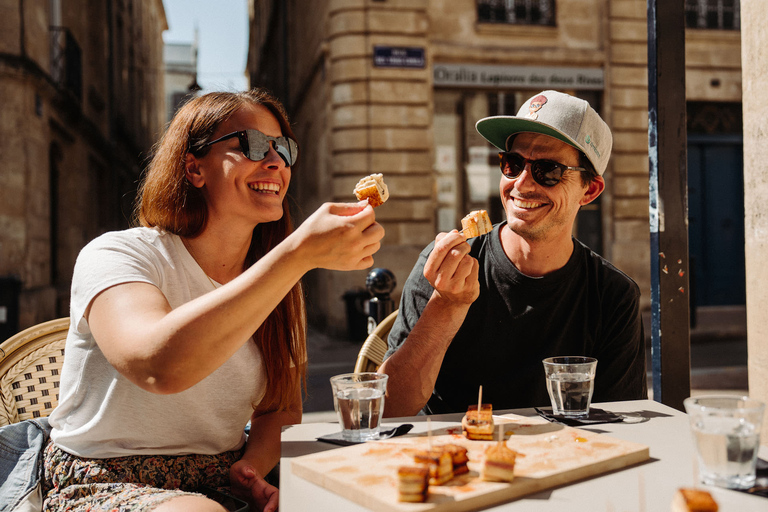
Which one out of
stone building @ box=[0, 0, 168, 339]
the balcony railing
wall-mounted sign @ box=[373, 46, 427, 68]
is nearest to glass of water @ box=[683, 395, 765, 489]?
stone building @ box=[0, 0, 168, 339]

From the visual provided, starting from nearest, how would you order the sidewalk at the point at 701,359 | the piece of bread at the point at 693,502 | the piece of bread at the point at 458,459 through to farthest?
the piece of bread at the point at 693,502
the piece of bread at the point at 458,459
the sidewalk at the point at 701,359

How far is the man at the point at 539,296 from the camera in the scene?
2537 mm

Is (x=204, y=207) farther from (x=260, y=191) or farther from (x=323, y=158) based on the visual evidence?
(x=323, y=158)

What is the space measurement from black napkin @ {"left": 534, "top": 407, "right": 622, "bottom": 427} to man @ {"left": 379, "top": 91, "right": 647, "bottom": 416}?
495 mm

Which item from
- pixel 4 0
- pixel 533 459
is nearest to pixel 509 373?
pixel 533 459

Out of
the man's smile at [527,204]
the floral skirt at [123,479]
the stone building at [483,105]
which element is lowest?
the floral skirt at [123,479]

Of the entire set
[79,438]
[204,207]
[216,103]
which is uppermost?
[216,103]

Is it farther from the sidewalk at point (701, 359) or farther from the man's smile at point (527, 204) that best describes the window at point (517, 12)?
Result: the man's smile at point (527, 204)

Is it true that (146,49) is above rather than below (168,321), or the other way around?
above

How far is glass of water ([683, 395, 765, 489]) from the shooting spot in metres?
1.36

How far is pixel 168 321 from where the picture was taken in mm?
1537

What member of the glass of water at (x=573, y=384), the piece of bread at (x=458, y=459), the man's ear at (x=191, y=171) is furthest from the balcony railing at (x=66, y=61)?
the piece of bread at (x=458, y=459)

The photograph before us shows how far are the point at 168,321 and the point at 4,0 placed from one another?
12.5 meters

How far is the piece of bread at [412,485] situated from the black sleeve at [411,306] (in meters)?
1.26
